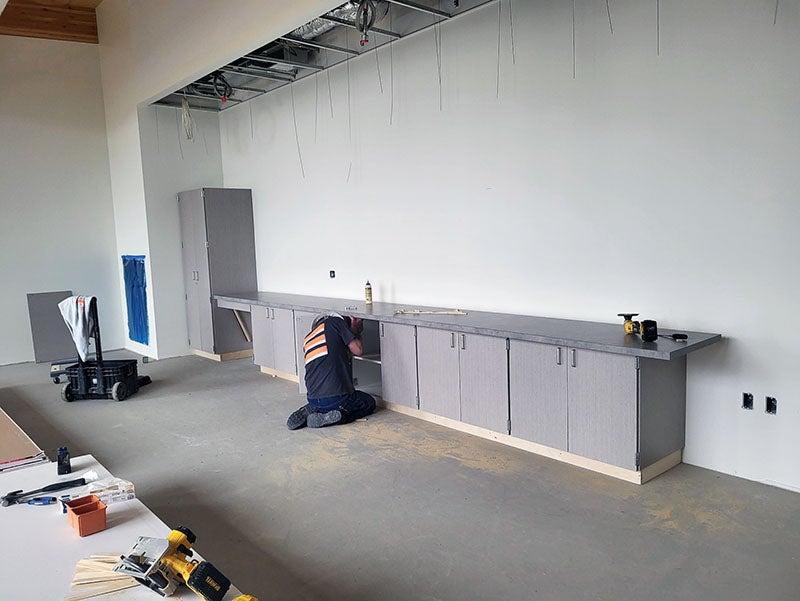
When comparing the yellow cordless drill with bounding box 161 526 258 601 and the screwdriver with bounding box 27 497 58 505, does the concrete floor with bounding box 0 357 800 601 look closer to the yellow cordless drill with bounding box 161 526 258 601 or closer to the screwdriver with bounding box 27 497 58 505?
the screwdriver with bounding box 27 497 58 505

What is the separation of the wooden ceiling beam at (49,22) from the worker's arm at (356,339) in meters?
5.71

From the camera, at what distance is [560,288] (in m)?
4.07

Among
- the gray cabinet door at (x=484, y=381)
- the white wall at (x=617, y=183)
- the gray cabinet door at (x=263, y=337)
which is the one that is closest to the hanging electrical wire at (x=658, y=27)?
the white wall at (x=617, y=183)

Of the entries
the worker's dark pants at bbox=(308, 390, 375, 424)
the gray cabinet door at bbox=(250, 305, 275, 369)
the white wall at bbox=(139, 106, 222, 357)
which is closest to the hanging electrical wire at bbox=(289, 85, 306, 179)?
the gray cabinet door at bbox=(250, 305, 275, 369)

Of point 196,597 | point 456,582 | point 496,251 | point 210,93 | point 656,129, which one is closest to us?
point 196,597

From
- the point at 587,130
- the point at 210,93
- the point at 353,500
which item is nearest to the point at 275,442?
the point at 353,500

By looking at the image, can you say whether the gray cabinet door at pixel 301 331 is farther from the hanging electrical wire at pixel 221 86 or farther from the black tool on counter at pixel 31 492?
the black tool on counter at pixel 31 492

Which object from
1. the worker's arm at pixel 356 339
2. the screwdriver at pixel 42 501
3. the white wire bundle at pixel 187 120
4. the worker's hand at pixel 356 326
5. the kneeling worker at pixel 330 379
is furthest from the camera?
the white wire bundle at pixel 187 120

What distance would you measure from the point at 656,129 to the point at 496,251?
140cm

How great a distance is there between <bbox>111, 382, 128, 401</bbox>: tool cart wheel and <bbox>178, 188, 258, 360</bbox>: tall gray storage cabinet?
1.53 m

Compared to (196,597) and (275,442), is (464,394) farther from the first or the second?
(196,597)

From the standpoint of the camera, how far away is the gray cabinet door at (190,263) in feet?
23.2

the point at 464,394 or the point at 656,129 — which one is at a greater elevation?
the point at 656,129

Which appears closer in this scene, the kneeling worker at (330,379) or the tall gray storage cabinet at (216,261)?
the kneeling worker at (330,379)
